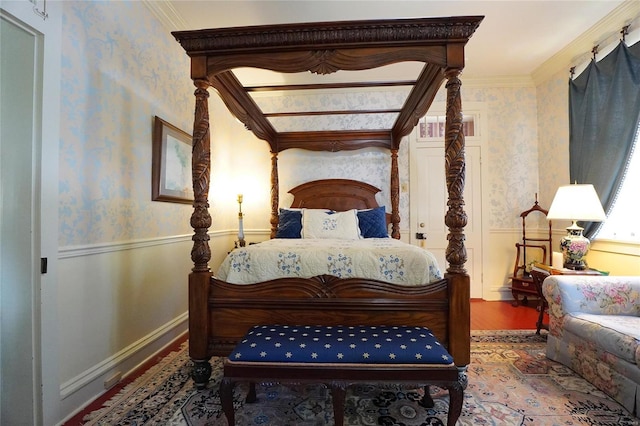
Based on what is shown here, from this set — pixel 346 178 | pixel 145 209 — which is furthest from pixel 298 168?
pixel 145 209

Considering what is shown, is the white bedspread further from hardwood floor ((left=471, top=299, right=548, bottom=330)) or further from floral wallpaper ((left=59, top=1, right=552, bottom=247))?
hardwood floor ((left=471, top=299, right=548, bottom=330))

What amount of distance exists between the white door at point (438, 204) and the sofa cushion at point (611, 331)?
185cm

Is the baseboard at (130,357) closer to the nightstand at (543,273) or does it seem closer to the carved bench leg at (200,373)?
the carved bench leg at (200,373)

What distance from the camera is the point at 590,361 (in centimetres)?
187

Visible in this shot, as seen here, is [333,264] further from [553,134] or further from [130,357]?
[553,134]

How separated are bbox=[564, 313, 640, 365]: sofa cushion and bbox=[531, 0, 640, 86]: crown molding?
2836 millimetres

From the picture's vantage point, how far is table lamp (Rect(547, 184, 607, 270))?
8.27ft

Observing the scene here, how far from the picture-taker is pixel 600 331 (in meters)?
1.79

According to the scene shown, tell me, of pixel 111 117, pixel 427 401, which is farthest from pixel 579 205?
pixel 111 117

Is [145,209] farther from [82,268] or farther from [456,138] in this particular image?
[456,138]

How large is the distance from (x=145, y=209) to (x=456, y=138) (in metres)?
2.42

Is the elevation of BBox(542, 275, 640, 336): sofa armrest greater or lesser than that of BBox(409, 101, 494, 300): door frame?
lesser

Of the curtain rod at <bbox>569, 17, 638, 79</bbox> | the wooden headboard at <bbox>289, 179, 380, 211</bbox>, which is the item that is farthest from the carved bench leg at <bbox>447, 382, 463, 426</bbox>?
the curtain rod at <bbox>569, 17, 638, 79</bbox>

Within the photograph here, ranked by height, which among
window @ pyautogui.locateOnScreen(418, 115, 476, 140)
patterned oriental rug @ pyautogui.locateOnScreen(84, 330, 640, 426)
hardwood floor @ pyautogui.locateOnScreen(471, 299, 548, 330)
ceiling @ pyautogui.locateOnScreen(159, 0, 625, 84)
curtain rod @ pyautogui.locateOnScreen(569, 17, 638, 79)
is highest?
ceiling @ pyautogui.locateOnScreen(159, 0, 625, 84)
